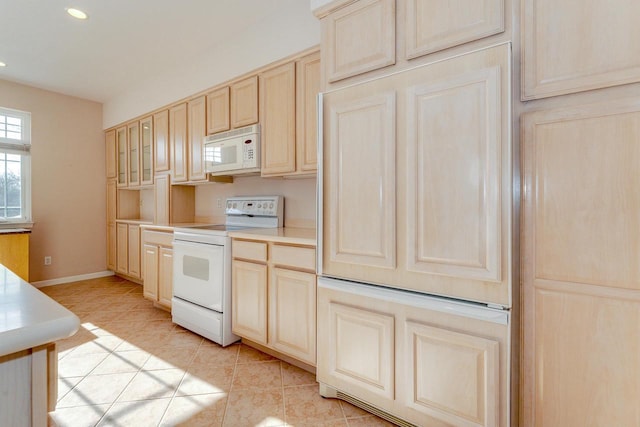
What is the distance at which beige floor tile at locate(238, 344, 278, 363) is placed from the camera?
2.35 meters

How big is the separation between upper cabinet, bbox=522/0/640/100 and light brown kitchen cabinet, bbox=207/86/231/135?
243 cm

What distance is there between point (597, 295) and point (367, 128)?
119cm

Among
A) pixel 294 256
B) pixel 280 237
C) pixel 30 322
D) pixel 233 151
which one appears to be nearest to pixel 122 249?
pixel 233 151

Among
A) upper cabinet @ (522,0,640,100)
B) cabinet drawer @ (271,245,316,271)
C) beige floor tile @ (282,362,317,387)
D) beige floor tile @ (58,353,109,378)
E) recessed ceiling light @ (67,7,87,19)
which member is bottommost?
beige floor tile @ (282,362,317,387)

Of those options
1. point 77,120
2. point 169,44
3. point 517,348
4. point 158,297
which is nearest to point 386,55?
point 517,348

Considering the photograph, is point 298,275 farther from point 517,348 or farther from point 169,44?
point 169,44

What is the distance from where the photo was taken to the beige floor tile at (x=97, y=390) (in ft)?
6.02

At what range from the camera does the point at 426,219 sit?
1488 millimetres

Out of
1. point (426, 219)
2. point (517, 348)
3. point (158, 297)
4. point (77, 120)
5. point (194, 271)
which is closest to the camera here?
point (517, 348)

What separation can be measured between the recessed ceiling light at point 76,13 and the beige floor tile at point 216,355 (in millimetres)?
2869

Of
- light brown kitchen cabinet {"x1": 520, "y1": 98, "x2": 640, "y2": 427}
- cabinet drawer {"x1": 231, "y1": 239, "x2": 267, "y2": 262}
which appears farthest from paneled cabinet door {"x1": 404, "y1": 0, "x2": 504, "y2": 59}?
cabinet drawer {"x1": 231, "y1": 239, "x2": 267, "y2": 262}

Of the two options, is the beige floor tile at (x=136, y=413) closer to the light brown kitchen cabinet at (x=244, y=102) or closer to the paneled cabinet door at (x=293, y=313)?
the paneled cabinet door at (x=293, y=313)

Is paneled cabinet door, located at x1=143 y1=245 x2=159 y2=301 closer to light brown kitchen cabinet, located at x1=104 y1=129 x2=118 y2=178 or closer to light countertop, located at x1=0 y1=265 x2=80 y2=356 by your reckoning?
light brown kitchen cabinet, located at x1=104 y1=129 x2=118 y2=178

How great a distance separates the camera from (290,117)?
99.3 inches
